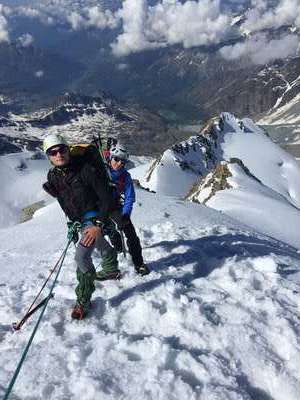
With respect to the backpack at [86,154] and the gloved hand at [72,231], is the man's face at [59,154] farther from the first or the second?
the gloved hand at [72,231]

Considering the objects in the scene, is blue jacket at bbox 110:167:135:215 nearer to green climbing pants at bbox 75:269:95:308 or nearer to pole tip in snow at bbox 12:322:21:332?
green climbing pants at bbox 75:269:95:308

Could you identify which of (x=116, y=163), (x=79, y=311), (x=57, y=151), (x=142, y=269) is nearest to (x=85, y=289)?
(x=79, y=311)

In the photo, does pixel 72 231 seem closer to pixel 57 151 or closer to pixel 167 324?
pixel 57 151

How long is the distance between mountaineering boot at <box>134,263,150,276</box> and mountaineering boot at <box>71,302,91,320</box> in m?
2.54

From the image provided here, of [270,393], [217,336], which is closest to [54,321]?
[217,336]

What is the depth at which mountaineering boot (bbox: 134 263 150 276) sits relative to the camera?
42.2ft

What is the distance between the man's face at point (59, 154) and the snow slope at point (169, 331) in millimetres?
3207

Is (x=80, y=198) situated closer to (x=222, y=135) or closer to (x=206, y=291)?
(x=206, y=291)

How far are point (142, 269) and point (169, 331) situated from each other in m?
3.01

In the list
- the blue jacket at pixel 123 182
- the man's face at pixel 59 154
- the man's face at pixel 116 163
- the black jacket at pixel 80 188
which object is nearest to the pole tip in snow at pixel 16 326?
the black jacket at pixel 80 188

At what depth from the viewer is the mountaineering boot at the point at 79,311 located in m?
10.4

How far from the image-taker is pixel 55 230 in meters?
19.4

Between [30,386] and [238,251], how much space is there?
8.60m

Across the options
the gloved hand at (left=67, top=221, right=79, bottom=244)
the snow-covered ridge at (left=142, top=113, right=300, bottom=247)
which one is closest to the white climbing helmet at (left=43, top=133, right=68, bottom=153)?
the gloved hand at (left=67, top=221, right=79, bottom=244)
